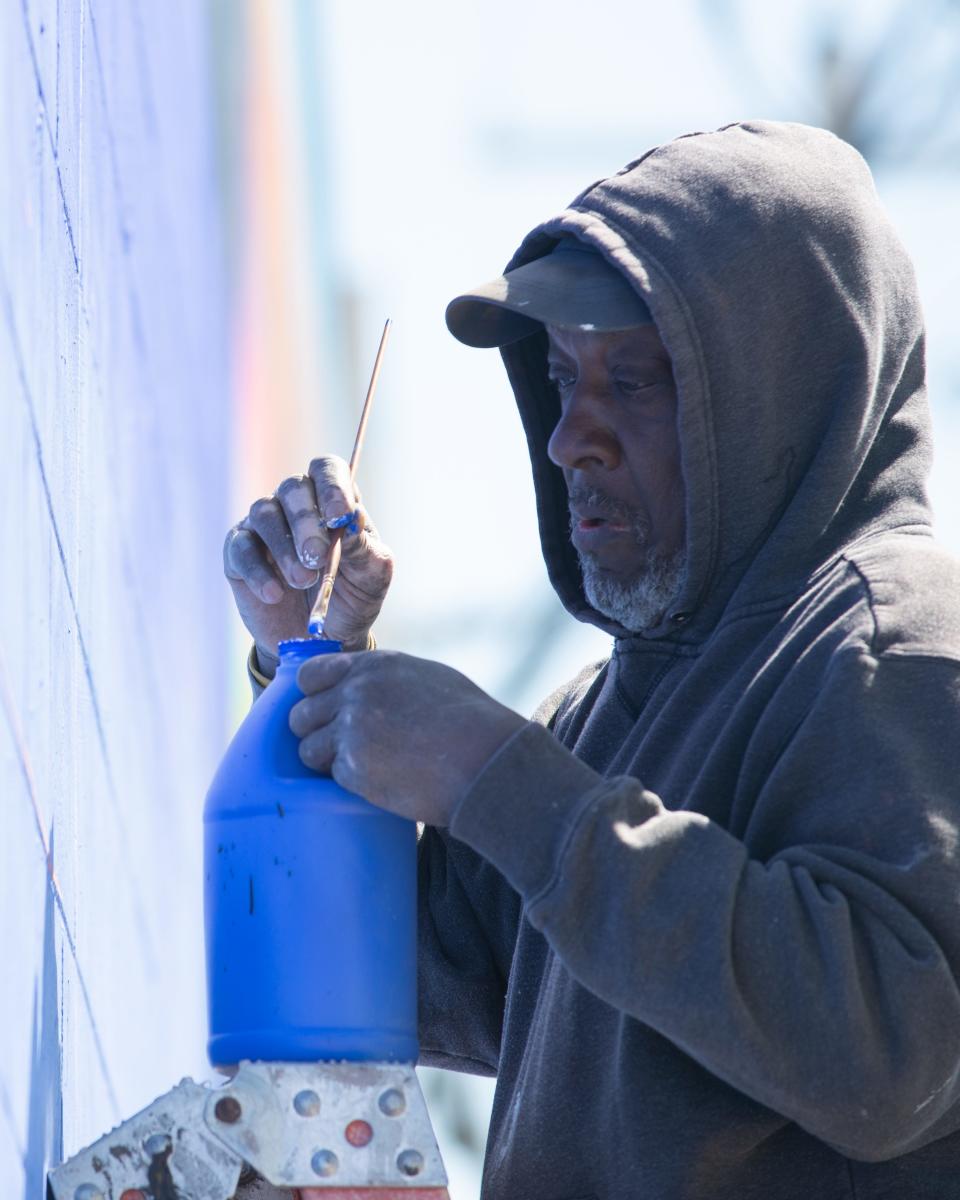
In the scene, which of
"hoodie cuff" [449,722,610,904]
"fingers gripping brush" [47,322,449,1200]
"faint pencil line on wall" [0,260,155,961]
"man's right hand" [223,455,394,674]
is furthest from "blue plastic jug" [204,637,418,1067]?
"man's right hand" [223,455,394,674]

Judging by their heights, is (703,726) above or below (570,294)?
below

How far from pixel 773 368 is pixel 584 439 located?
24 cm

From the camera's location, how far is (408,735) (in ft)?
5.56

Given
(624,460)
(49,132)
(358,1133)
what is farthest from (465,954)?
(49,132)

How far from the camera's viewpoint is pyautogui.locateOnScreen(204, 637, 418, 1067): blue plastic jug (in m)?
1.69

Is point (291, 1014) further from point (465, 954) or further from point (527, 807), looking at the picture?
point (465, 954)

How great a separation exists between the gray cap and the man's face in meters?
0.04

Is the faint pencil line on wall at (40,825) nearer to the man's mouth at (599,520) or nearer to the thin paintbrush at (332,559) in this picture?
the thin paintbrush at (332,559)

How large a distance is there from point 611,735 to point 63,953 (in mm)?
656

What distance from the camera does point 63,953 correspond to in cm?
200

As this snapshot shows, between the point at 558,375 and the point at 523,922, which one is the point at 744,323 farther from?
the point at 523,922

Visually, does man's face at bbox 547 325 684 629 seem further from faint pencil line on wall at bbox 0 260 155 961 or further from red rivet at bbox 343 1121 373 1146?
red rivet at bbox 343 1121 373 1146

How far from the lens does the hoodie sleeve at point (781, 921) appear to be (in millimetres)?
1587

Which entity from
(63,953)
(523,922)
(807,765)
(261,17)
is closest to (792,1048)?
(807,765)
